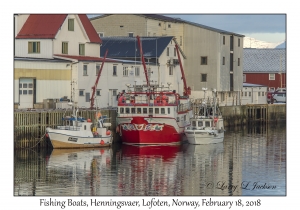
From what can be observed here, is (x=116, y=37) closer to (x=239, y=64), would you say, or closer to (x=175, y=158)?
(x=239, y=64)

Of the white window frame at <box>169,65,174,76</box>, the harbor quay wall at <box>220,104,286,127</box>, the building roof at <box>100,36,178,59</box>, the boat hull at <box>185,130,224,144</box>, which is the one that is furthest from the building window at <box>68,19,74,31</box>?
the harbor quay wall at <box>220,104,286,127</box>

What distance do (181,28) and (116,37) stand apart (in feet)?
28.1

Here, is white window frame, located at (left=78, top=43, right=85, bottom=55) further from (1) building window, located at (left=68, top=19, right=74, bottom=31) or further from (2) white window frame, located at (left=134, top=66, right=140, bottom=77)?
(2) white window frame, located at (left=134, top=66, right=140, bottom=77)

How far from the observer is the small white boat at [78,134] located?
5822 centimetres

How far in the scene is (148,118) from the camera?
204 feet

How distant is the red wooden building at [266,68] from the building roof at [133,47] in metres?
29.6

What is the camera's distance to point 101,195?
136ft

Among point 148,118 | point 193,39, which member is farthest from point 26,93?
point 193,39

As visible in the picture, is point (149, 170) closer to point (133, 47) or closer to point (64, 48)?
point (64, 48)

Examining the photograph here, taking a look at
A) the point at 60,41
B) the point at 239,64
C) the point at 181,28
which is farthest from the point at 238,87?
the point at 60,41

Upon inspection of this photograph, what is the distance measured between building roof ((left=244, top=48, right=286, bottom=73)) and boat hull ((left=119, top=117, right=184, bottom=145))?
52.7 m

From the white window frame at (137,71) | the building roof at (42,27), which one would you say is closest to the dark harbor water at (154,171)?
the building roof at (42,27)

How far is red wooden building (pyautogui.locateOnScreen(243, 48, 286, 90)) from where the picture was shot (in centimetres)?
11469

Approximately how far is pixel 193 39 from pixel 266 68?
78.0ft
